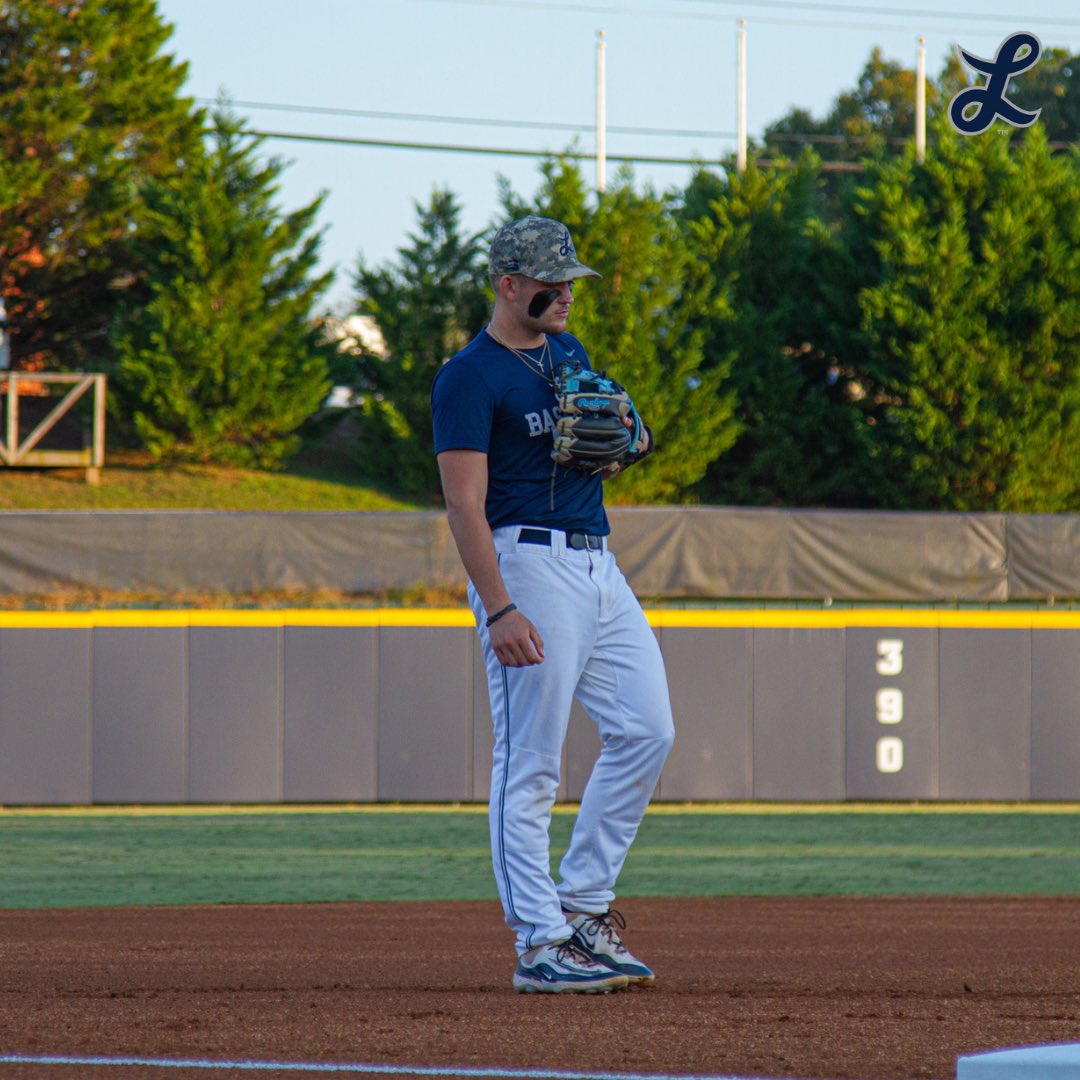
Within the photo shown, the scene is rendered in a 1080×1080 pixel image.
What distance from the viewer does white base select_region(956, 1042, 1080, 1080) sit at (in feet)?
8.00

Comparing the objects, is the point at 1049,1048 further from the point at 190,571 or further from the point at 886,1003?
the point at 190,571

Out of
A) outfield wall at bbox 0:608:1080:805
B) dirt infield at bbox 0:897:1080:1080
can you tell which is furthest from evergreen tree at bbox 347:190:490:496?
dirt infield at bbox 0:897:1080:1080

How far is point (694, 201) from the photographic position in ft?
86.8

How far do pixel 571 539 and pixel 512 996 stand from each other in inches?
42.7

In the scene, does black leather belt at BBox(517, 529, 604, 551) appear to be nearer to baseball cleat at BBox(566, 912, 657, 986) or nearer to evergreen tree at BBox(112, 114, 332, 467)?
baseball cleat at BBox(566, 912, 657, 986)

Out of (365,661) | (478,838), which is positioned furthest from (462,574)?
(478,838)

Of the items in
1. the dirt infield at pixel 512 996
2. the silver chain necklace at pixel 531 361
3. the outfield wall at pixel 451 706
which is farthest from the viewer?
the outfield wall at pixel 451 706

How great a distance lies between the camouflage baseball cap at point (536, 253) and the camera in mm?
3893

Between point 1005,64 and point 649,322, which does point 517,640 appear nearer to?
point 1005,64

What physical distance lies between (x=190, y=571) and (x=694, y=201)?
50.2 ft

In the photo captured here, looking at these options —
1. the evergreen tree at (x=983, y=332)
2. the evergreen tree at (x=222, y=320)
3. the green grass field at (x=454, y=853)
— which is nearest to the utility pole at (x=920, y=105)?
the evergreen tree at (x=983, y=332)

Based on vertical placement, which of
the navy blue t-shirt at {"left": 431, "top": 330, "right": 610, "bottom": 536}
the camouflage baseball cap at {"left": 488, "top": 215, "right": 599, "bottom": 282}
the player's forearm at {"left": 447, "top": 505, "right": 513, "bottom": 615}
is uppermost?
the camouflage baseball cap at {"left": 488, "top": 215, "right": 599, "bottom": 282}

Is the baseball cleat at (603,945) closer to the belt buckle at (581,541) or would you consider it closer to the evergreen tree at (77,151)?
the belt buckle at (581,541)

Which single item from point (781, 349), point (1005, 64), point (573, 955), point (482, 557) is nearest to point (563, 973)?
point (573, 955)
